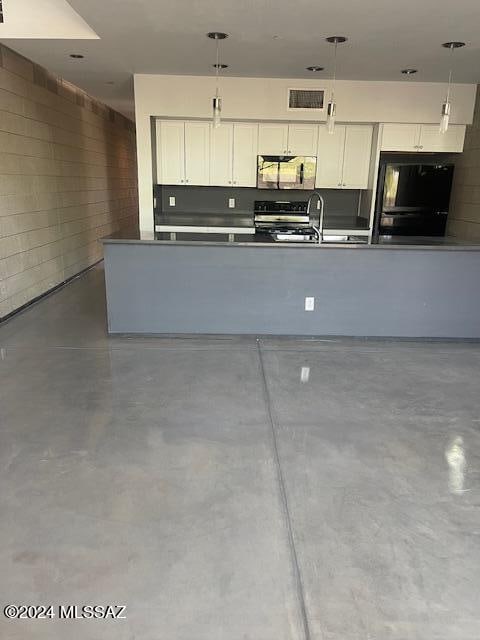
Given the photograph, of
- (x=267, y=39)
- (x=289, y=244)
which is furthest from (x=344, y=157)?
(x=289, y=244)

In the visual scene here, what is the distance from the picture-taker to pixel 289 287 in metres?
4.37

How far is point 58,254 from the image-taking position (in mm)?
6242

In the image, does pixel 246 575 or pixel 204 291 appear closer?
pixel 246 575

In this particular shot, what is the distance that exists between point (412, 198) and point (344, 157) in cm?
101

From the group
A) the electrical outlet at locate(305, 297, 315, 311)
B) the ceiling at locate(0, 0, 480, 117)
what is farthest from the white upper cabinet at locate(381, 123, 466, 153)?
the electrical outlet at locate(305, 297, 315, 311)

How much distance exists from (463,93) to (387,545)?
5556 millimetres

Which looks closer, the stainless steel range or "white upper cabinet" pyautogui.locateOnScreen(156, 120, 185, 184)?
"white upper cabinet" pyautogui.locateOnScreen(156, 120, 185, 184)

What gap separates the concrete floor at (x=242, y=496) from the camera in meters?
1.66

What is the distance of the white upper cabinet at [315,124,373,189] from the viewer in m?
6.03

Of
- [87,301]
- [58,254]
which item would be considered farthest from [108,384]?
[58,254]

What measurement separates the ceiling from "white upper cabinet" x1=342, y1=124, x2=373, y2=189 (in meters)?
0.73

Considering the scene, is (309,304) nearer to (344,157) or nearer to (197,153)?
(344,157)

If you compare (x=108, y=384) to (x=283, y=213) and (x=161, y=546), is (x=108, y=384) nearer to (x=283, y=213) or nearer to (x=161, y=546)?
(x=161, y=546)

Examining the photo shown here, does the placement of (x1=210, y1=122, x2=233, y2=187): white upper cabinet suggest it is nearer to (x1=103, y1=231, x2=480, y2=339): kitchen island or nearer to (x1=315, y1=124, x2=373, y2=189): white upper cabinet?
Answer: (x1=315, y1=124, x2=373, y2=189): white upper cabinet
